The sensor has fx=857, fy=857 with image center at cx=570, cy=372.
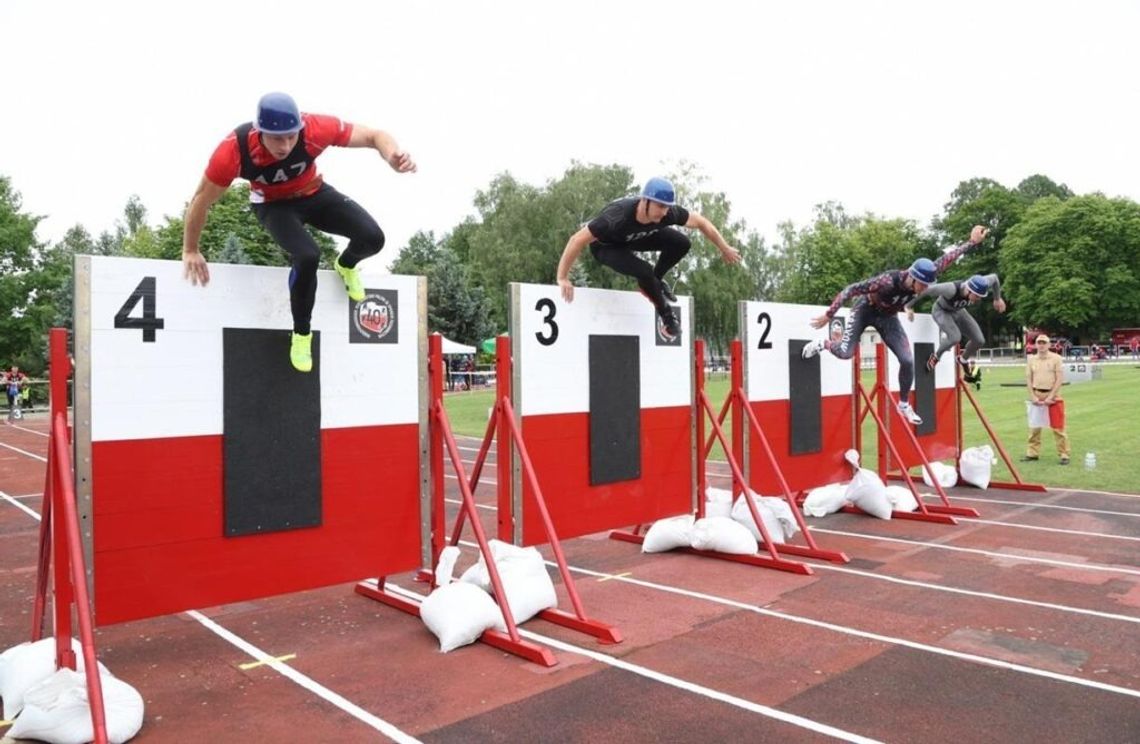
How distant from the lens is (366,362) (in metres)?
6.00

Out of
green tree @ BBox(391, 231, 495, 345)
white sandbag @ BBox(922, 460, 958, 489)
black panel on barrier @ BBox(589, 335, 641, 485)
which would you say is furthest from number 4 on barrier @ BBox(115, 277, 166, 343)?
green tree @ BBox(391, 231, 495, 345)

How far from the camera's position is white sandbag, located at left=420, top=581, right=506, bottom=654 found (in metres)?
5.59

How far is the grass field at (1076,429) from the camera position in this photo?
41.3 ft

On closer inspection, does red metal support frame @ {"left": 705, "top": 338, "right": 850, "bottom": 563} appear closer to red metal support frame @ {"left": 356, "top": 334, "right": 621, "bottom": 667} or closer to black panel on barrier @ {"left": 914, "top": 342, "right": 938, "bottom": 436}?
red metal support frame @ {"left": 356, "top": 334, "right": 621, "bottom": 667}

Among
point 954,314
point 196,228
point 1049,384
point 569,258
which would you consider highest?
point 569,258

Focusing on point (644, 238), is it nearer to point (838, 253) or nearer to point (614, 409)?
point (614, 409)

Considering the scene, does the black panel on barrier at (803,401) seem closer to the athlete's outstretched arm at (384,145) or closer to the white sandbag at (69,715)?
the athlete's outstretched arm at (384,145)

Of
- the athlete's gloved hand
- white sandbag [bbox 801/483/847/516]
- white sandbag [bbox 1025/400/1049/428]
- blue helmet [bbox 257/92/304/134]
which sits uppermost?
blue helmet [bbox 257/92/304/134]

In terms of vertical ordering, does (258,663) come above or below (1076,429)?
below

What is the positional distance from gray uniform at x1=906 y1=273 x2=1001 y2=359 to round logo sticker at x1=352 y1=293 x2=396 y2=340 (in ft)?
25.2

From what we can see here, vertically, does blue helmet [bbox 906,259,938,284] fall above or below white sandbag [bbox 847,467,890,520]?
above

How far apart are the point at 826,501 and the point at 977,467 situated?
3.07m

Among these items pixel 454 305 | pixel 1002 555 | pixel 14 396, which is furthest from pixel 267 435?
pixel 454 305

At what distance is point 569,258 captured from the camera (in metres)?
7.26
